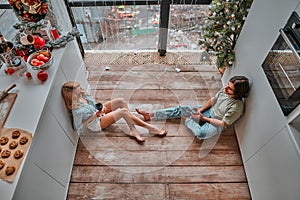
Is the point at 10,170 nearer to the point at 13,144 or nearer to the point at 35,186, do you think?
the point at 13,144

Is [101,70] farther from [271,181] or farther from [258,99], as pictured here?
[271,181]

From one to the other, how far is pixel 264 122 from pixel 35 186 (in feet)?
4.56

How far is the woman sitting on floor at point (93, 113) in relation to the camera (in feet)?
4.96

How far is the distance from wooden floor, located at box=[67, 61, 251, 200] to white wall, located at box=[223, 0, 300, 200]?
164 millimetres

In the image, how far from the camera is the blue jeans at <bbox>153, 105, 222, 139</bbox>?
1728mm

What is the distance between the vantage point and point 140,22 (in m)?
2.22

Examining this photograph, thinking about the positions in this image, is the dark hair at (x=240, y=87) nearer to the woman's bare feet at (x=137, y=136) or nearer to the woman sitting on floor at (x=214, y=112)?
the woman sitting on floor at (x=214, y=112)

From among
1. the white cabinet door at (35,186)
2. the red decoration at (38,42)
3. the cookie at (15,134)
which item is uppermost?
the red decoration at (38,42)

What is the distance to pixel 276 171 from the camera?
126 centimetres

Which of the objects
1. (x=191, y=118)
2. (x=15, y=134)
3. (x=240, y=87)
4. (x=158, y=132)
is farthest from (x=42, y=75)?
(x=240, y=87)

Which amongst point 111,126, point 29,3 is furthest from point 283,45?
point 29,3

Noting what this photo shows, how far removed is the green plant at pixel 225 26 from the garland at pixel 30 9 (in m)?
1.30

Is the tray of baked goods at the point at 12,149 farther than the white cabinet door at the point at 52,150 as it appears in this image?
No

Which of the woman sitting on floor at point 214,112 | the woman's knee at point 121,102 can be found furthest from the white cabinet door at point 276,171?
the woman's knee at point 121,102
